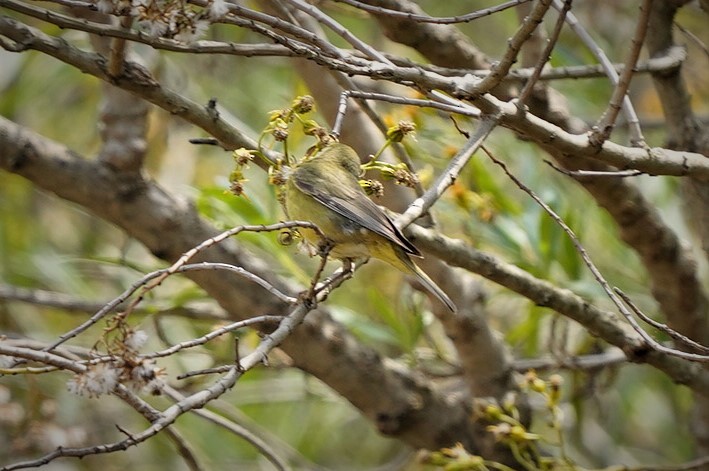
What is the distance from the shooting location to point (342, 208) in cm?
235

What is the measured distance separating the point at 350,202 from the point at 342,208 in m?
0.03

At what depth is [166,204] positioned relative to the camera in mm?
2795

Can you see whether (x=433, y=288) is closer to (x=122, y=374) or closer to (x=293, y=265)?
(x=122, y=374)

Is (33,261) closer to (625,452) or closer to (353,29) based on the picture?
(353,29)

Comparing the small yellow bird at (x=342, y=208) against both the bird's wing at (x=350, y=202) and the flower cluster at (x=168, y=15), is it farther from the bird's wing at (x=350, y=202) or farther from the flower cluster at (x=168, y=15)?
the flower cluster at (x=168, y=15)

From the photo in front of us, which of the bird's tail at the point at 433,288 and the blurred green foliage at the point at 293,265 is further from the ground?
the blurred green foliage at the point at 293,265

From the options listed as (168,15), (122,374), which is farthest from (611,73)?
(122,374)

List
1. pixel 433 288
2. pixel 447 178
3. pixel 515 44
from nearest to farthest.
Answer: pixel 515 44
pixel 447 178
pixel 433 288

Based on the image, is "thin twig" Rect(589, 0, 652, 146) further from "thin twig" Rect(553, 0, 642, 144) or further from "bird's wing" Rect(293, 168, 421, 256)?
"bird's wing" Rect(293, 168, 421, 256)

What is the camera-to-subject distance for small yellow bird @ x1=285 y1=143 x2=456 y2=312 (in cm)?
231

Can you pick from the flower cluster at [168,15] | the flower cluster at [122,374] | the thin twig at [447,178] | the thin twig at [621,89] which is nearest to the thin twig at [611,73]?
the thin twig at [621,89]

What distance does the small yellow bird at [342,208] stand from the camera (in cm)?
231

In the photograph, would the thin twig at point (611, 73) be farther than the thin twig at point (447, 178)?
Yes

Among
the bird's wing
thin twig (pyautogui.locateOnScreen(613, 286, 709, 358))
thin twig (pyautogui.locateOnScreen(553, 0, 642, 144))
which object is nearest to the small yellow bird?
the bird's wing
